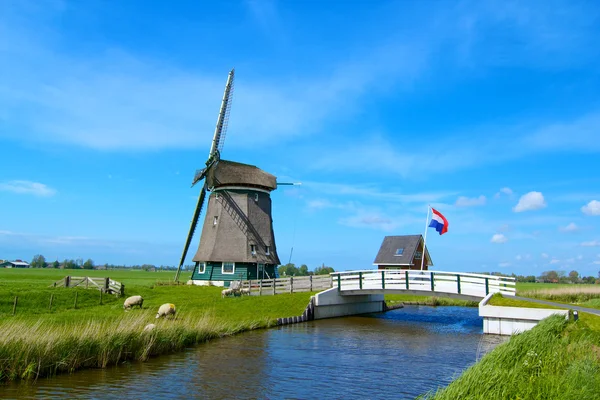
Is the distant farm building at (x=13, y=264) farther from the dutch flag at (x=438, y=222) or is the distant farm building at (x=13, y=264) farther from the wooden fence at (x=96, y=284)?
the dutch flag at (x=438, y=222)

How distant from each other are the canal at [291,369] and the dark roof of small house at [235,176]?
18.2 meters

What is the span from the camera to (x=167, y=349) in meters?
15.4

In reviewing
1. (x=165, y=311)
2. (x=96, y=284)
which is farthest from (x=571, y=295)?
(x=96, y=284)

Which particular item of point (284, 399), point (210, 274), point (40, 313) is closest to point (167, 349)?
point (284, 399)

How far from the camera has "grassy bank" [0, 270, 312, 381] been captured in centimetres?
1166

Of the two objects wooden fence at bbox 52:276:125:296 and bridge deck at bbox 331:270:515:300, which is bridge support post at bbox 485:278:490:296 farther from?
wooden fence at bbox 52:276:125:296

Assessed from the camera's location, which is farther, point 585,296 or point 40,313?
point 585,296

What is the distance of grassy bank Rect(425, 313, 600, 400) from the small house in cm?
3013

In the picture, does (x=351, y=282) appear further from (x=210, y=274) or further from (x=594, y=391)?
(x=594, y=391)

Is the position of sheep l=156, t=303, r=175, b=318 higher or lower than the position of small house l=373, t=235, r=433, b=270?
lower

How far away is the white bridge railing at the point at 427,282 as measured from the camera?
79.6ft

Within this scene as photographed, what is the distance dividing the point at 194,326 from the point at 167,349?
2194mm

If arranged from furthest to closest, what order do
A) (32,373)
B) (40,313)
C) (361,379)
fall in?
(40,313), (361,379), (32,373)

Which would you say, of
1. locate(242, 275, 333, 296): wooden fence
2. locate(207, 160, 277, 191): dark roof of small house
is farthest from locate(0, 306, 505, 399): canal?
locate(207, 160, 277, 191): dark roof of small house
